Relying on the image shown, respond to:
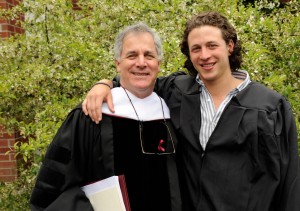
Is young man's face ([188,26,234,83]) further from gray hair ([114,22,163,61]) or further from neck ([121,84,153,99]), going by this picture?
neck ([121,84,153,99])

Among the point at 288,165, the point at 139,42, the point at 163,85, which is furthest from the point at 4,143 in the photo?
the point at 288,165

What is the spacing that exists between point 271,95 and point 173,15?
6.00 ft

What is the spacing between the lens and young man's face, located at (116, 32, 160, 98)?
2.43 metres

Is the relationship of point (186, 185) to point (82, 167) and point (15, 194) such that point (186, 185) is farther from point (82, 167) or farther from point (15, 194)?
point (15, 194)

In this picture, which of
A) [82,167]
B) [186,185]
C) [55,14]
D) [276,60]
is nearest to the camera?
[82,167]

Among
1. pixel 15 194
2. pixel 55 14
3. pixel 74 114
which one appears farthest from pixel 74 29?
pixel 74 114

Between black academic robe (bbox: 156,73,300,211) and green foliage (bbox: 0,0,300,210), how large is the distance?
2.88 feet

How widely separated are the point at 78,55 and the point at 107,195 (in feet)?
5.93

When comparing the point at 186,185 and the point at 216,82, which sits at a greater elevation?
the point at 216,82

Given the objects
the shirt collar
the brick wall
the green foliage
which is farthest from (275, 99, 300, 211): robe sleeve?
the brick wall

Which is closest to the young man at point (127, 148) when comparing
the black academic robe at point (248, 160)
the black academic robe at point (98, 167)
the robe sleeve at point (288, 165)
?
the black academic robe at point (98, 167)

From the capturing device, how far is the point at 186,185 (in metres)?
2.49

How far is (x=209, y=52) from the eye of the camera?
2.47 metres

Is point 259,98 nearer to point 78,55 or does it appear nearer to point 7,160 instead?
point 78,55
